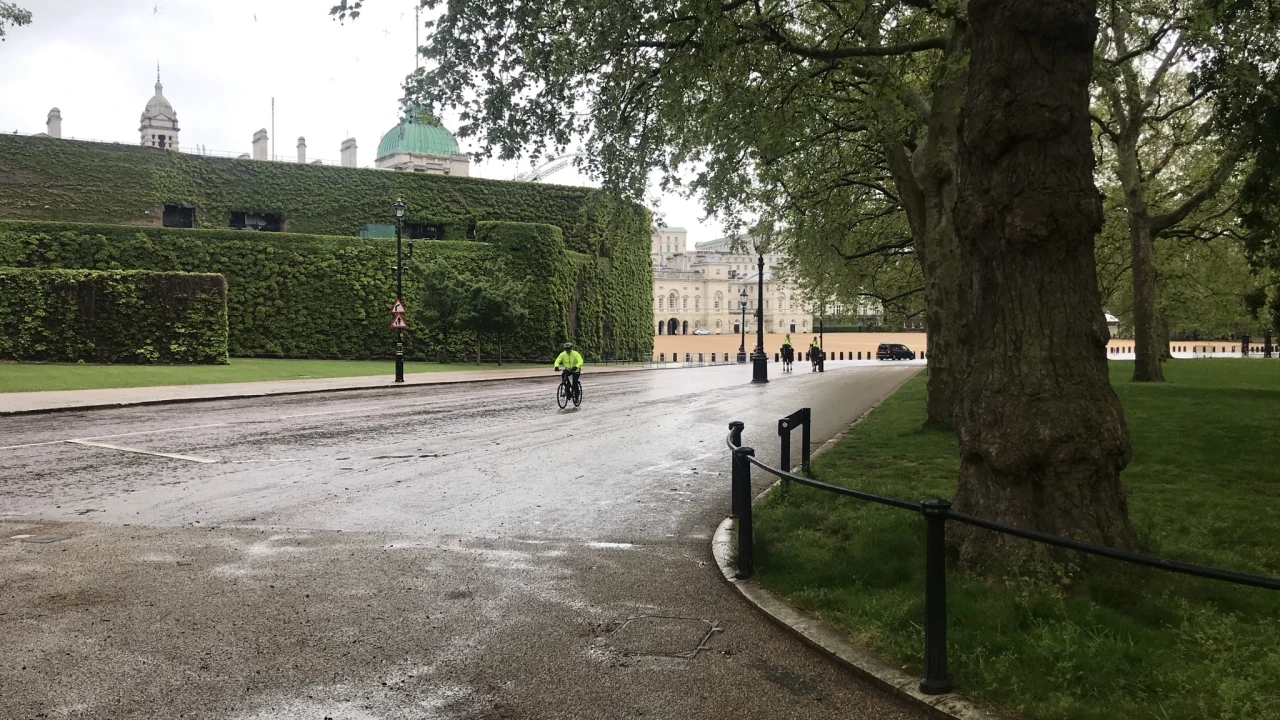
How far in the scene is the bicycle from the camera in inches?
780

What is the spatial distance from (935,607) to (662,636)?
157 centimetres

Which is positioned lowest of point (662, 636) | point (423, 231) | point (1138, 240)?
point (662, 636)

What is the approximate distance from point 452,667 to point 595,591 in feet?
5.08

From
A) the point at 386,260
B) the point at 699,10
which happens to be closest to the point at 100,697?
the point at 699,10

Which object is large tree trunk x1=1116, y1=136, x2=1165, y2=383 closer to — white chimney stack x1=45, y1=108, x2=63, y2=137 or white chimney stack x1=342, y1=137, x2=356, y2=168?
white chimney stack x1=342, y1=137, x2=356, y2=168

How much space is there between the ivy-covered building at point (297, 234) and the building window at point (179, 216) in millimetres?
61

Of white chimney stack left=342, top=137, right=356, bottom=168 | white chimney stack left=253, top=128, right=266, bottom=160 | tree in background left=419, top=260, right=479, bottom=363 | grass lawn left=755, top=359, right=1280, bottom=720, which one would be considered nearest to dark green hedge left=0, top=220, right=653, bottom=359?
tree in background left=419, top=260, right=479, bottom=363

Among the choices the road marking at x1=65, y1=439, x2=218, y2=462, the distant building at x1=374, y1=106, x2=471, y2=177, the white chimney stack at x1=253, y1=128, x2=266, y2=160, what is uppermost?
the distant building at x1=374, y1=106, x2=471, y2=177

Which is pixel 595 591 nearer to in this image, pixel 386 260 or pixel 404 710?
pixel 404 710

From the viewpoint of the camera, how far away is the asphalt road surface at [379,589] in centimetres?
416

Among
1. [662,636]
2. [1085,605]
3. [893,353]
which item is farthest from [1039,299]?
[893,353]

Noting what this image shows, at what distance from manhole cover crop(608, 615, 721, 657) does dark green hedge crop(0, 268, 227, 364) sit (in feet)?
95.6

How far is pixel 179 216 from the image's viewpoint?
39.2 metres

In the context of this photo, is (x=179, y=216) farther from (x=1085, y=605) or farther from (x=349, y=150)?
(x=1085, y=605)
